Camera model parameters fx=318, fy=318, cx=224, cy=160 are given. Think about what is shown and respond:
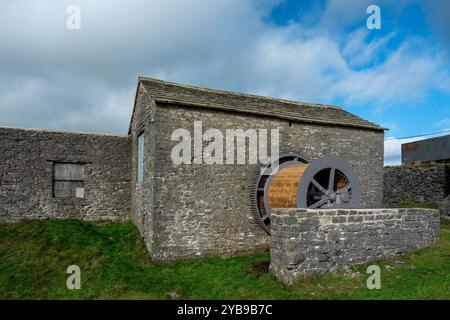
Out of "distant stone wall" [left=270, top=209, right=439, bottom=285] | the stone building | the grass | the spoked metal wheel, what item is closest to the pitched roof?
the stone building

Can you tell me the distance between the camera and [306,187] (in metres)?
8.15

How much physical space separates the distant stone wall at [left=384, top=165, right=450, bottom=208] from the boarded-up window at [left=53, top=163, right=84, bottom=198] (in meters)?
15.8

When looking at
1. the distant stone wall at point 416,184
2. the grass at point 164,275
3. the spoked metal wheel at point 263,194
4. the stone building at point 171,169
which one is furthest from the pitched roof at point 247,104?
the distant stone wall at point 416,184

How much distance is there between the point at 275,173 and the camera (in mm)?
9656

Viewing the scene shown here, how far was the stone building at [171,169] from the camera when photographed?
8.65m

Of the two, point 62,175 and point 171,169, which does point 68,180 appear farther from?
point 171,169

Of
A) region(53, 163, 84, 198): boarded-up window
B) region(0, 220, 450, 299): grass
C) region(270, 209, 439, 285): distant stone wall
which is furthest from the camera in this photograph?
region(53, 163, 84, 198): boarded-up window

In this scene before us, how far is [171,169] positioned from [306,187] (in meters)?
3.61

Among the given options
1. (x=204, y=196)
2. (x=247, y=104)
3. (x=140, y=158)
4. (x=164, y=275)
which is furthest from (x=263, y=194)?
(x=140, y=158)

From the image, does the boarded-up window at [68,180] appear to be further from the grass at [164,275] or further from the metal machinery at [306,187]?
the metal machinery at [306,187]

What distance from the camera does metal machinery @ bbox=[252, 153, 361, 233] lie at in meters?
8.21

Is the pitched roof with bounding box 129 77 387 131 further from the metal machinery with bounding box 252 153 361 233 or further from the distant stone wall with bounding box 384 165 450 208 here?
the distant stone wall with bounding box 384 165 450 208

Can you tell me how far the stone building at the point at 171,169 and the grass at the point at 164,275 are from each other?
737mm

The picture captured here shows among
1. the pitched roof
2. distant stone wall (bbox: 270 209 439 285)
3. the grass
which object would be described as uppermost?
the pitched roof
